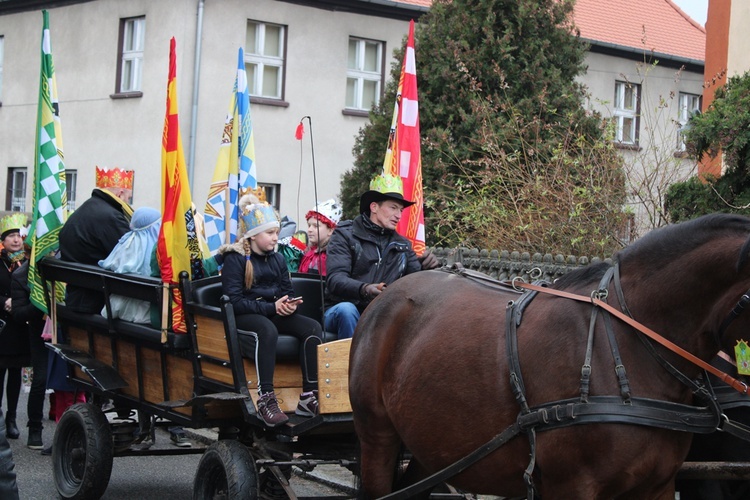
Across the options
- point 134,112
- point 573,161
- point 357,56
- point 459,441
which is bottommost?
point 459,441

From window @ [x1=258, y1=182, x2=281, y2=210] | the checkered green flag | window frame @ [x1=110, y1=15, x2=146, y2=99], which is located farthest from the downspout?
the checkered green flag

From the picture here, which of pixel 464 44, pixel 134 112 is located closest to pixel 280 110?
pixel 134 112

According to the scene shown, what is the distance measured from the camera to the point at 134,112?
68.5 ft

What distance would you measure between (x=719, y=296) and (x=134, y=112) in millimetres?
18622

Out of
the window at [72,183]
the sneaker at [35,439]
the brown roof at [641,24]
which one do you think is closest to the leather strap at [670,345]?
the sneaker at [35,439]

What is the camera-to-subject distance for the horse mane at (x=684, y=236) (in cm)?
366

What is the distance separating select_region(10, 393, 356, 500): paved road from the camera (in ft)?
23.1

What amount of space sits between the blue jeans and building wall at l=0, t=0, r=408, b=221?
1405 cm

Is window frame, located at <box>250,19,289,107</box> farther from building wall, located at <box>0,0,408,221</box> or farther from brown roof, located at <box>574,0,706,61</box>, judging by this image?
brown roof, located at <box>574,0,706,61</box>

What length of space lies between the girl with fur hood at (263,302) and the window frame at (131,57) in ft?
50.9

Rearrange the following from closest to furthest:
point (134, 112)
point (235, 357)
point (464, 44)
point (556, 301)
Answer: point (556, 301) < point (235, 357) < point (464, 44) < point (134, 112)

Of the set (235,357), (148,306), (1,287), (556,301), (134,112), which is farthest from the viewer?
(134,112)

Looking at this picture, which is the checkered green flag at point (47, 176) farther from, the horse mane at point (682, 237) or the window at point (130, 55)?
the window at point (130, 55)

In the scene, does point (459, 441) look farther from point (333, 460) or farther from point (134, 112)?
point (134, 112)
